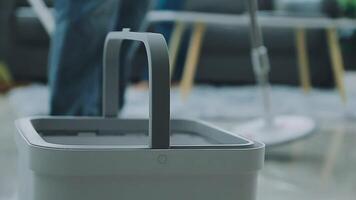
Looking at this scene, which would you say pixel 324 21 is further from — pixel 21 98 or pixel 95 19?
pixel 95 19

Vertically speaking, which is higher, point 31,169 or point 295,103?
point 31,169

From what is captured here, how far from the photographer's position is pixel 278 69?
11.5 feet

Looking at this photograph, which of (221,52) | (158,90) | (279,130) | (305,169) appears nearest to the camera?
(158,90)

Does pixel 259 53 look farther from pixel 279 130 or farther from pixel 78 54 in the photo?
pixel 78 54

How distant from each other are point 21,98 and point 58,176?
7.11ft

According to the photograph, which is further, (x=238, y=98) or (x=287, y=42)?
(x=287, y=42)

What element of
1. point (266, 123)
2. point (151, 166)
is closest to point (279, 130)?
point (266, 123)

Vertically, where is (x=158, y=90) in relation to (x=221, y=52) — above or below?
above

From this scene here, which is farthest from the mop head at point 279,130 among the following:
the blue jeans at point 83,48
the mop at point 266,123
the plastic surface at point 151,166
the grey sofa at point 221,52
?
the grey sofa at point 221,52

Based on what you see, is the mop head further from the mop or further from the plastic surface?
the plastic surface

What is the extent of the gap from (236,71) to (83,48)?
2402 millimetres

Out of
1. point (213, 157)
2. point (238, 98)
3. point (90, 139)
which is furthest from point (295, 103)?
point (213, 157)

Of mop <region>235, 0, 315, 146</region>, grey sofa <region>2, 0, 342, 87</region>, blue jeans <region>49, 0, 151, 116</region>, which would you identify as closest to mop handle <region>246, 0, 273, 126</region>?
mop <region>235, 0, 315, 146</region>

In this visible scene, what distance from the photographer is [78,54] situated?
1.16 m
